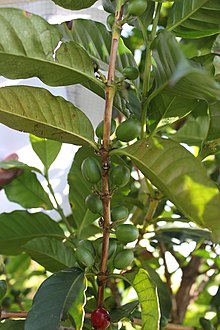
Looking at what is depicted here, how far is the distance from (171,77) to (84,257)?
246mm

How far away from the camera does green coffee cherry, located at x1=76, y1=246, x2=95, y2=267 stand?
2.33 ft

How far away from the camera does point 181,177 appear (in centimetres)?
57

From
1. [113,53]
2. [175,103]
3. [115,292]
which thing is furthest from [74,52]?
[115,292]

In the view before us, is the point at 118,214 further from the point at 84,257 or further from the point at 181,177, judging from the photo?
the point at 181,177

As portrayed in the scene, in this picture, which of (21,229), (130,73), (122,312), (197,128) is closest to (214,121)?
(197,128)

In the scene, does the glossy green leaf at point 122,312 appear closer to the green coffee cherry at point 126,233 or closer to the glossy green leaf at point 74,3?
the green coffee cherry at point 126,233

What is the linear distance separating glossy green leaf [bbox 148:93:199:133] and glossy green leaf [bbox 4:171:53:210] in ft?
1.14

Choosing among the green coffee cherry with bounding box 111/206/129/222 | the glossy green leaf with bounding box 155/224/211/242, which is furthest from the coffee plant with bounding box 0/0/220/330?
the glossy green leaf with bounding box 155/224/211/242

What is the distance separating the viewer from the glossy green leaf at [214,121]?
0.78 meters

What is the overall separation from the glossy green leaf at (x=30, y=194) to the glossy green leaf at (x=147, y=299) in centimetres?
40

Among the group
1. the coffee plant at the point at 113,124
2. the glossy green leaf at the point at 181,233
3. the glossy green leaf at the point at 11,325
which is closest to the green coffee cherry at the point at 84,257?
the coffee plant at the point at 113,124

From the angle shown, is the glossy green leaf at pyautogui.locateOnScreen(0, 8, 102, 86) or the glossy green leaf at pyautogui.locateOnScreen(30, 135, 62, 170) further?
the glossy green leaf at pyautogui.locateOnScreen(30, 135, 62, 170)

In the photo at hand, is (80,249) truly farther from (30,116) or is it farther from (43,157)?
(43,157)

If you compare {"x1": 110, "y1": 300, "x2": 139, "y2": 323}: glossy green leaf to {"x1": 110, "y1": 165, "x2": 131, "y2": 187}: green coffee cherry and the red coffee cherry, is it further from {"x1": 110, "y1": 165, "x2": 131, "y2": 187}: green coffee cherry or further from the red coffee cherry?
{"x1": 110, "y1": 165, "x2": 131, "y2": 187}: green coffee cherry
